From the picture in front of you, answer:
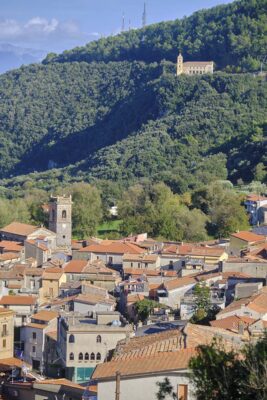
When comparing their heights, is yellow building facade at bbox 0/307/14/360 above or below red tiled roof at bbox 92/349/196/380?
below

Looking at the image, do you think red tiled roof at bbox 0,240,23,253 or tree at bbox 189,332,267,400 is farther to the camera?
red tiled roof at bbox 0,240,23,253

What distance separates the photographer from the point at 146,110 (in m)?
116

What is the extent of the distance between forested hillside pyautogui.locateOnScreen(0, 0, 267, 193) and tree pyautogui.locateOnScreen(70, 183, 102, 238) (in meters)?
8.63

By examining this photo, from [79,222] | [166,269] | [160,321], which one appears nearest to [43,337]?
[160,321]

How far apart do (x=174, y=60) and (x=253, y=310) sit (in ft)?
346

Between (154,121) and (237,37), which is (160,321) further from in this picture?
(237,37)

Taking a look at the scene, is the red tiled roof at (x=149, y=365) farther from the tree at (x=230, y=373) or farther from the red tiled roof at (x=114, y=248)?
the red tiled roof at (x=114, y=248)

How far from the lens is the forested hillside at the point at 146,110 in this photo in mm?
85125

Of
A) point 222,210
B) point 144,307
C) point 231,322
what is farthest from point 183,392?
point 222,210

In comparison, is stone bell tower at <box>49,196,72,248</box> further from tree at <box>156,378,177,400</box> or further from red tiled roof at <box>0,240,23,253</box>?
tree at <box>156,378,177,400</box>

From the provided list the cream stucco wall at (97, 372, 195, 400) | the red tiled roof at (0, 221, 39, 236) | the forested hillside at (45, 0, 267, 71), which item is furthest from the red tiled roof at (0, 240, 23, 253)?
the forested hillside at (45, 0, 267, 71)

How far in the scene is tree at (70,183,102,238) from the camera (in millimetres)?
59094

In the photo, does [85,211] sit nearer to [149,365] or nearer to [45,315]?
[45,315]

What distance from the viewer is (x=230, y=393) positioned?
12477 millimetres
